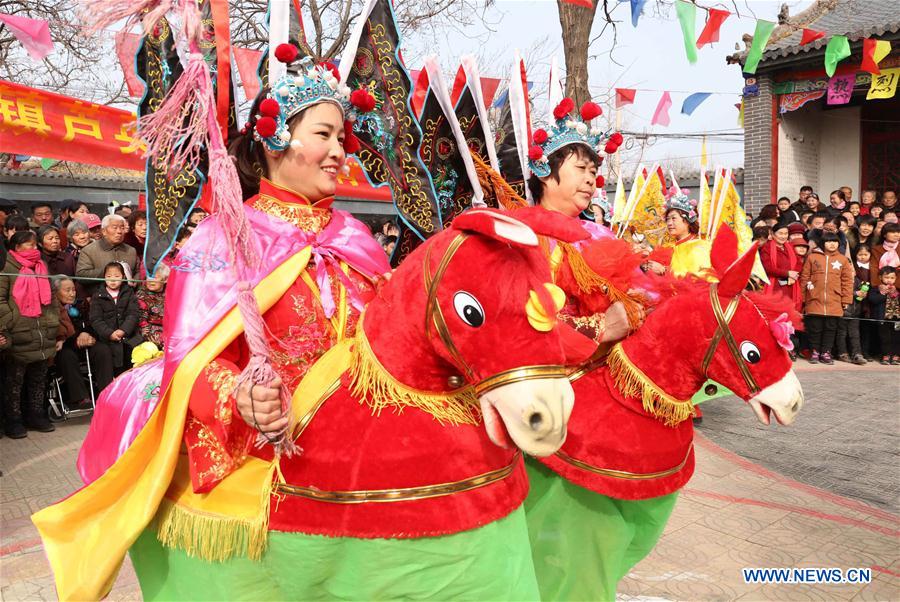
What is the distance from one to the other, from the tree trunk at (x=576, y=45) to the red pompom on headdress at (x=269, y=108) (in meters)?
6.39

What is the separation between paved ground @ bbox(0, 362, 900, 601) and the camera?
3.65m

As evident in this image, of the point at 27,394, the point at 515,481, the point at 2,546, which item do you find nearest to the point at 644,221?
the point at 515,481

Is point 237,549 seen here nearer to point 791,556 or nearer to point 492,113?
point 791,556

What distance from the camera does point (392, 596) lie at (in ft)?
5.71

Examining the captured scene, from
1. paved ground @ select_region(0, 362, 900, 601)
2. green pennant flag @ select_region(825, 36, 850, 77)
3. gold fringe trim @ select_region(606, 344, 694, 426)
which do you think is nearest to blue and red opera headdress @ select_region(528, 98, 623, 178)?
gold fringe trim @ select_region(606, 344, 694, 426)

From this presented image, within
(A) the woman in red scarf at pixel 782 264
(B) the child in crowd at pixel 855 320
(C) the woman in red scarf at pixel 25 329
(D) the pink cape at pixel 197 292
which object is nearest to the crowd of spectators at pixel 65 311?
(C) the woman in red scarf at pixel 25 329

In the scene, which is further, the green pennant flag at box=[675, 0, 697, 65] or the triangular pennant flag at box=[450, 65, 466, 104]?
the green pennant flag at box=[675, 0, 697, 65]

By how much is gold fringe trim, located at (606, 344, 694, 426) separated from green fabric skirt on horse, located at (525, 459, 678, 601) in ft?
0.99

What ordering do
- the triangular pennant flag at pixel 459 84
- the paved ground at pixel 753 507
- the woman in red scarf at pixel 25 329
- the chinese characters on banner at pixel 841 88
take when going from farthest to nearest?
1. the chinese characters on banner at pixel 841 88
2. the woman in red scarf at pixel 25 329
3. the paved ground at pixel 753 507
4. the triangular pennant flag at pixel 459 84

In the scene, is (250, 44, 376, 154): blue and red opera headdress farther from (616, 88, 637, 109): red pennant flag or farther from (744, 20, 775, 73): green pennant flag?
(616, 88, 637, 109): red pennant flag

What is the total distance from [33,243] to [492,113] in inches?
169

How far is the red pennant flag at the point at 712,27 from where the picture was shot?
25.8ft

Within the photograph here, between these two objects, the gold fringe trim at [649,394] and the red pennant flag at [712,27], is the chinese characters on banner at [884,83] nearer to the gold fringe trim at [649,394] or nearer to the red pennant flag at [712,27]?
the red pennant flag at [712,27]

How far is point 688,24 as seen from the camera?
771 centimetres
